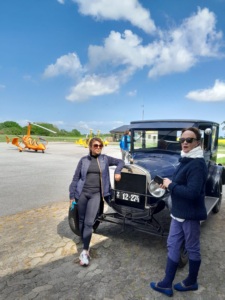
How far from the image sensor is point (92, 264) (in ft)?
12.1

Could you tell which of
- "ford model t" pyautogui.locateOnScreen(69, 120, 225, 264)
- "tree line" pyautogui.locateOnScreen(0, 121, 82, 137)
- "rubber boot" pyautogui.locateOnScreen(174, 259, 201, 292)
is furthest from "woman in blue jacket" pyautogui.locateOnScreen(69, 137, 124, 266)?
"tree line" pyautogui.locateOnScreen(0, 121, 82, 137)

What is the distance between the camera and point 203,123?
18.2 ft

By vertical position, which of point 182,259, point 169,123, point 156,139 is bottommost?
point 182,259

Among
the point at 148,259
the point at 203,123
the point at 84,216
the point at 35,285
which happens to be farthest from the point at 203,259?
the point at 203,123

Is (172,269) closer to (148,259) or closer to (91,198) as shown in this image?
(148,259)

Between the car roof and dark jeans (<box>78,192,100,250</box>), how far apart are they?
239cm

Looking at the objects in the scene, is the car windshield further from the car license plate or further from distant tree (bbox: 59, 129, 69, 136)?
distant tree (bbox: 59, 129, 69, 136)

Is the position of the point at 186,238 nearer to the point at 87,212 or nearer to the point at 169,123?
the point at 87,212

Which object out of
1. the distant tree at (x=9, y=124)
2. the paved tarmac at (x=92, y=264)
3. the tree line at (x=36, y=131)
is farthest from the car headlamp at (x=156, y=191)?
the distant tree at (x=9, y=124)

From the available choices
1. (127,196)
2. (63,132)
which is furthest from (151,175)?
(63,132)

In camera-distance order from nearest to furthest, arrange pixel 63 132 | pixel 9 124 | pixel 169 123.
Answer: pixel 169 123, pixel 63 132, pixel 9 124

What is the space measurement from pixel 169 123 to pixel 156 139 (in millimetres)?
484

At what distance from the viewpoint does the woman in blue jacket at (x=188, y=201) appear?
2682mm

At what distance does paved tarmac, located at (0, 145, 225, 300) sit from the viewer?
3.05m
